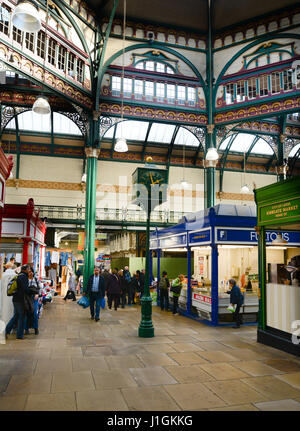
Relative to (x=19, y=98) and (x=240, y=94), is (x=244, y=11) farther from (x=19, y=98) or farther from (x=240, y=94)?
(x=19, y=98)

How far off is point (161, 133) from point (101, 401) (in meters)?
22.7

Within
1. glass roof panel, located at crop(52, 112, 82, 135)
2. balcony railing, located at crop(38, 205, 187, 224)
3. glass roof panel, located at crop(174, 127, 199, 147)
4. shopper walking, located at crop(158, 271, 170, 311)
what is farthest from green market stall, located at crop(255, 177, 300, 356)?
glass roof panel, located at crop(52, 112, 82, 135)

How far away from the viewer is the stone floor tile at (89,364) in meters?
6.07

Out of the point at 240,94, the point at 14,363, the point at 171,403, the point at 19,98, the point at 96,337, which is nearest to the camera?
the point at 171,403

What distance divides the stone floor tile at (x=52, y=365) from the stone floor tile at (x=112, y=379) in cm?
61

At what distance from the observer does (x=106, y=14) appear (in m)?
17.1

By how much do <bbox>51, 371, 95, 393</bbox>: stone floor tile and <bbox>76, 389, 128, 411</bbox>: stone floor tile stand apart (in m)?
0.25

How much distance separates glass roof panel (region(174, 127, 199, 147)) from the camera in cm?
2543

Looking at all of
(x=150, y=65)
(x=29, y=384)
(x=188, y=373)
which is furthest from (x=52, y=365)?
(x=150, y=65)

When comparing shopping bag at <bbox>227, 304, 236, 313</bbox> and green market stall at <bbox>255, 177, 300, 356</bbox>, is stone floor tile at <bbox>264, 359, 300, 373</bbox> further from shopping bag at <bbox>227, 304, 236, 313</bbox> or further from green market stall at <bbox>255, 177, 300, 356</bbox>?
shopping bag at <bbox>227, 304, 236, 313</bbox>

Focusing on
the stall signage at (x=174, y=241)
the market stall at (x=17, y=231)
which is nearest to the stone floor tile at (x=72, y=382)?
the market stall at (x=17, y=231)

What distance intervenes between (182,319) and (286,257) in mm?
6255

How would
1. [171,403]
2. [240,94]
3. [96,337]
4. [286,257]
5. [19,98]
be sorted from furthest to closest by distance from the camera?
[240,94] < [19,98] < [286,257] < [96,337] < [171,403]
